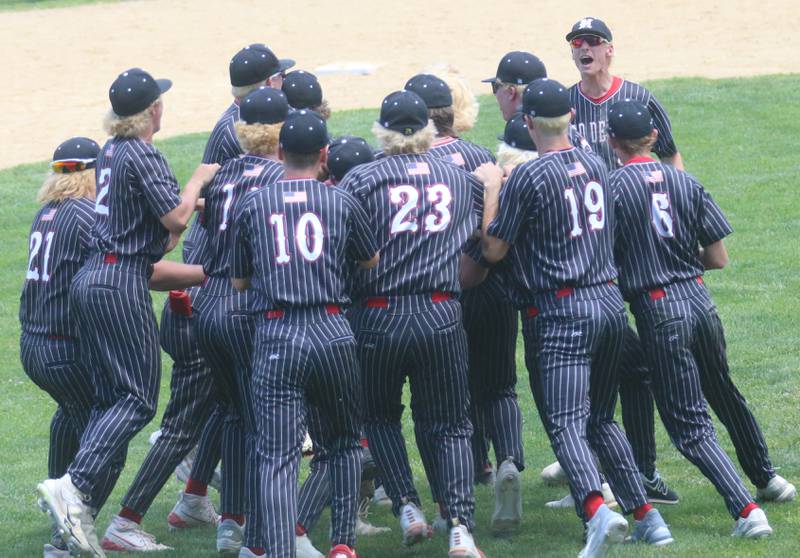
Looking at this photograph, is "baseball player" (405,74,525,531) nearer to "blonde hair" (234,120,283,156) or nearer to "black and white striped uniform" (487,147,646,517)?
"black and white striped uniform" (487,147,646,517)

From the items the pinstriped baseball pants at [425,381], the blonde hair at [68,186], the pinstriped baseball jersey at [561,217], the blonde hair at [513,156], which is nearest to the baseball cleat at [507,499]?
the pinstriped baseball pants at [425,381]

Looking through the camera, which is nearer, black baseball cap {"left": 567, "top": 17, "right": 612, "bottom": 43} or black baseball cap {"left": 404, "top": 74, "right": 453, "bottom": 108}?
black baseball cap {"left": 404, "top": 74, "right": 453, "bottom": 108}

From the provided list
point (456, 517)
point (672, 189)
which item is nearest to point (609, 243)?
point (672, 189)

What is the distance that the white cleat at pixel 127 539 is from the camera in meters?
7.04

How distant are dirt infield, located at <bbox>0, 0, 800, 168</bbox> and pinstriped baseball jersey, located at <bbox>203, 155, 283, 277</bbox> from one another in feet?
45.7

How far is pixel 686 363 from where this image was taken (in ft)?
21.6

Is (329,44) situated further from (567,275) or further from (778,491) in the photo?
(567,275)

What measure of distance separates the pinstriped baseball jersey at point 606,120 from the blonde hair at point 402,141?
179cm

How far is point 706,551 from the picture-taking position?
6258 mm

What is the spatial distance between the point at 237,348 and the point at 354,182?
0.99m

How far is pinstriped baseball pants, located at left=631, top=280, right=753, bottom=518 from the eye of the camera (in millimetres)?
6551

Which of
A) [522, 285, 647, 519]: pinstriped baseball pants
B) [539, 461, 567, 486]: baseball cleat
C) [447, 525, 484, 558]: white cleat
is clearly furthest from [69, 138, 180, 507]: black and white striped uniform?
[539, 461, 567, 486]: baseball cleat

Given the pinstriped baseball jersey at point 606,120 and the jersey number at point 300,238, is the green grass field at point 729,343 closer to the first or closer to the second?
the jersey number at point 300,238

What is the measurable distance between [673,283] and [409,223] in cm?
135
